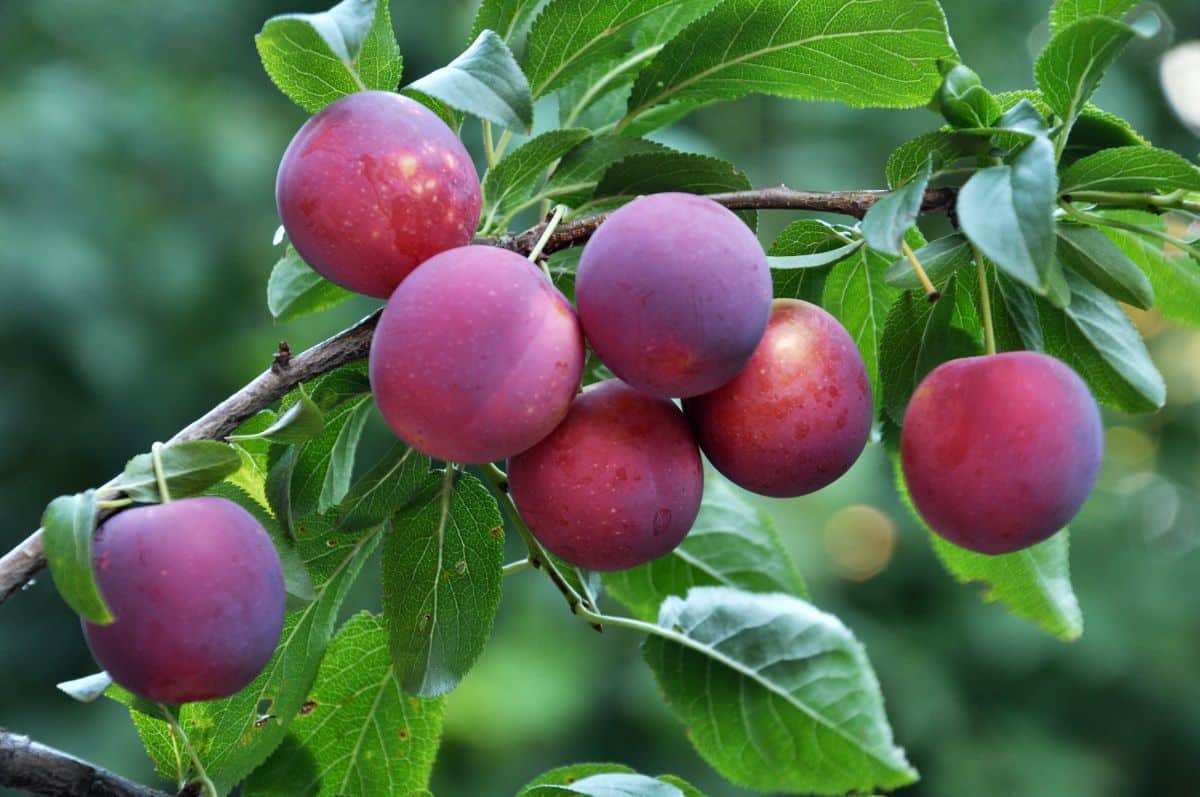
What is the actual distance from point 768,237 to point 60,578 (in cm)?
281

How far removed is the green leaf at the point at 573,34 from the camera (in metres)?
0.75

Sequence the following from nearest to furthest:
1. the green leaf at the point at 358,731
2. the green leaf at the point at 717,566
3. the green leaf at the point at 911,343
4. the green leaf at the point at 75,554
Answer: the green leaf at the point at 75,554
the green leaf at the point at 911,343
the green leaf at the point at 358,731
the green leaf at the point at 717,566

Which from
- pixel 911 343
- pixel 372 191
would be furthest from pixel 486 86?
pixel 911 343

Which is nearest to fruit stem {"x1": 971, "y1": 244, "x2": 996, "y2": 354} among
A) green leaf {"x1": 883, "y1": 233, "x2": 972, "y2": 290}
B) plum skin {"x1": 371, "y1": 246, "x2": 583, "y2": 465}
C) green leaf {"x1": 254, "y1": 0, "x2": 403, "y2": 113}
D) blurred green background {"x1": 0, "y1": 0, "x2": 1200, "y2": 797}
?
green leaf {"x1": 883, "y1": 233, "x2": 972, "y2": 290}

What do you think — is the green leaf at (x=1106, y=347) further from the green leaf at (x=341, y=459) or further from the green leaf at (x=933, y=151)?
the green leaf at (x=341, y=459)

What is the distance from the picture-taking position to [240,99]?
3.67 m

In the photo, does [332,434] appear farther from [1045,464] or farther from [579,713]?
[579,713]

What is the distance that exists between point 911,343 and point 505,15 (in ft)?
1.02

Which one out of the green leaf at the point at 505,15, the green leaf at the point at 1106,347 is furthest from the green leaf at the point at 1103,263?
the green leaf at the point at 505,15

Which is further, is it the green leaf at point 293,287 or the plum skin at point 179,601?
the green leaf at point 293,287

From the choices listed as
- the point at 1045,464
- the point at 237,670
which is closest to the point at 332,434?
the point at 237,670

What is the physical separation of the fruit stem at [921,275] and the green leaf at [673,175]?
0.30ft

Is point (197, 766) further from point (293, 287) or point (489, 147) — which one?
point (489, 147)

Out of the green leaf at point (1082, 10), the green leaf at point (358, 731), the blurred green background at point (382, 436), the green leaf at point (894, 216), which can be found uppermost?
the green leaf at point (1082, 10)
